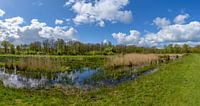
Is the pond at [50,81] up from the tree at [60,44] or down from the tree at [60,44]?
down

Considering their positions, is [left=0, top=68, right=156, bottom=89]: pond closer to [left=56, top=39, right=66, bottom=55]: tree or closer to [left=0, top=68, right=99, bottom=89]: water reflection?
[left=0, top=68, right=99, bottom=89]: water reflection

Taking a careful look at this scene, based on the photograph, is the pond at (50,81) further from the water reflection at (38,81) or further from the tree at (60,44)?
the tree at (60,44)

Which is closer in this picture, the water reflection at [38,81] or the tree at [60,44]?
the water reflection at [38,81]

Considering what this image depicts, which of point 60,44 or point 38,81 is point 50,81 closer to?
point 38,81

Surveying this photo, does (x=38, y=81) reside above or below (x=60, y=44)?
below

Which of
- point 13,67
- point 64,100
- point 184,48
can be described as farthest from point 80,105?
point 184,48

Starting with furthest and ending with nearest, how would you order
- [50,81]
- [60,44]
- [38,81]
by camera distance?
[60,44] < [50,81] < [38,81]

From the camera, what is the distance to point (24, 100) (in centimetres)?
1055

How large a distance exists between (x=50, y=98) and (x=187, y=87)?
6990 mm

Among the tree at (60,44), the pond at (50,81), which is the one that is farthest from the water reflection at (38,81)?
the tree at (60,44)

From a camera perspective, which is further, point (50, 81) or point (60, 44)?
point (60, 44)

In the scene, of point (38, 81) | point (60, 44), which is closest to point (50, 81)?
point (38, 81)

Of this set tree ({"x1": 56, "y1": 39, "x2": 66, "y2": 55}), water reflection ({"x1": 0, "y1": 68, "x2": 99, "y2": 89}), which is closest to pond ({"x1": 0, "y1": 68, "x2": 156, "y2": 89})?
water reflection ({"x1": 0, "y1": 68, "x2": 99, "y2": 89})

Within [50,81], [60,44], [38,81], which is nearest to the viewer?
[38,81]
